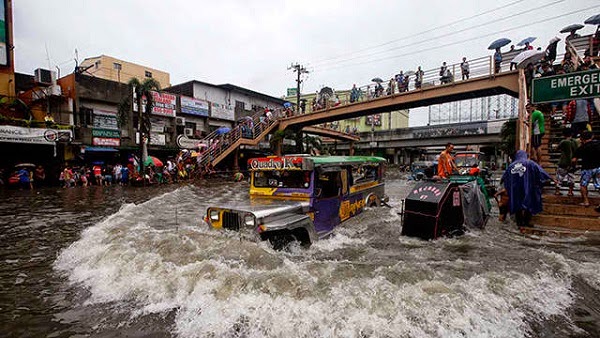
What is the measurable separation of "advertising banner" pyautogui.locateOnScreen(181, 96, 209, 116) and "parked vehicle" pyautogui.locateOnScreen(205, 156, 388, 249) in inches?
948

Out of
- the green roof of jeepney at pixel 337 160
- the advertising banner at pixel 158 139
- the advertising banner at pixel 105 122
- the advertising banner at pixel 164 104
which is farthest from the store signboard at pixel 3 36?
the green roof of jeepney at pixel 337 160

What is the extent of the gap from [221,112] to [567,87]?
2962 cm

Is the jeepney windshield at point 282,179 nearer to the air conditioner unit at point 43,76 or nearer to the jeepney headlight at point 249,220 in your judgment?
the jeepney headlight at point 249,220

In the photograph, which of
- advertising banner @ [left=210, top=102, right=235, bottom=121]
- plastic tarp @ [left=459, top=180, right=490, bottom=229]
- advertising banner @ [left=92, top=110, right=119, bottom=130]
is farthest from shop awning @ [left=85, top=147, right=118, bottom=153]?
plastic tarp @ [left=459, top=180, right=490, bottom=229]

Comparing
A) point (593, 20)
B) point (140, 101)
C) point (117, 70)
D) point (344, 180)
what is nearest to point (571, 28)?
point (593, 20)

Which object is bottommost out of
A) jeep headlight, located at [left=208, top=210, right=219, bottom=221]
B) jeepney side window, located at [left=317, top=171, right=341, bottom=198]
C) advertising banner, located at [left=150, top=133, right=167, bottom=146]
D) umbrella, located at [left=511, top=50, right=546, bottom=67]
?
jeep headlight, located at [left=208, top=210, right=219, bottom=221]

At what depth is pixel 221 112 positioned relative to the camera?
3209cm

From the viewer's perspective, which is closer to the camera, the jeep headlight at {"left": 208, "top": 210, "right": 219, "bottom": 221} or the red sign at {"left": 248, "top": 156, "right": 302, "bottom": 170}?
the jeep headlight at {"left": 208, "top": 210, "right": 219, "bottom": 221}

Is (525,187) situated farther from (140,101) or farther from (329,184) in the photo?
(140,101)

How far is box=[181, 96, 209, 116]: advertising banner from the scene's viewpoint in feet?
93.0

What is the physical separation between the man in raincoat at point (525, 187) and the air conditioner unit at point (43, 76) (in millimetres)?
28259

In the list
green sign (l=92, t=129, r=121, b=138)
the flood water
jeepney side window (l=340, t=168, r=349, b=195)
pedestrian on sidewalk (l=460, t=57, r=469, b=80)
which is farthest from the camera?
green sign (l=92, t=129, r=121, b=138)

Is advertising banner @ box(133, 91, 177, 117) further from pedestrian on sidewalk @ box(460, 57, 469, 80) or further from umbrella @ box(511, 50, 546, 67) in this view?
umbrella @ box(511, 50, 546, 67)

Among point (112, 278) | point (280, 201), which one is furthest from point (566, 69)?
point (112, 278)
